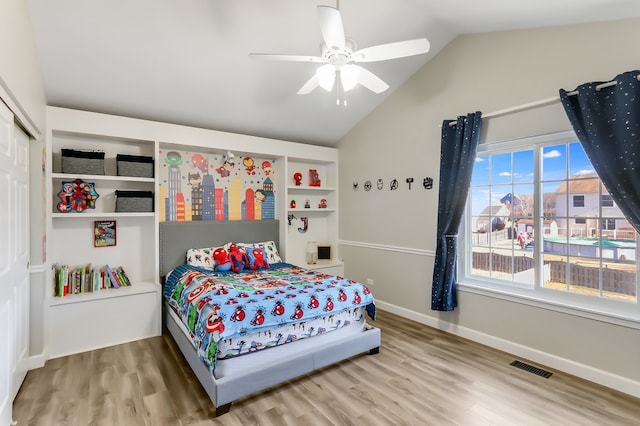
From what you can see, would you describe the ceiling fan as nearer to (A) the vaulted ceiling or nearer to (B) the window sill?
(A) the vaulted ceiling

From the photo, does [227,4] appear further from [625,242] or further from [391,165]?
[625,242]

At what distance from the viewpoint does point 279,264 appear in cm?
410

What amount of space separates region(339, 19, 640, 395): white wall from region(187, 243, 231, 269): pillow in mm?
1966

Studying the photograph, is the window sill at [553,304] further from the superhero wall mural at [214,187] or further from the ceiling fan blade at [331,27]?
the superhero wall mural at [214,187]

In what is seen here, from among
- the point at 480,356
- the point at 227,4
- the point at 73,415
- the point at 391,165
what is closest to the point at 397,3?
the point at 227,4

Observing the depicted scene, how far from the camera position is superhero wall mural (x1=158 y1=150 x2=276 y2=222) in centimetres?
385

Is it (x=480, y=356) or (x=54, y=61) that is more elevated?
(x=54, y=61)

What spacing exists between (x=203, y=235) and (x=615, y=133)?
4.01 m

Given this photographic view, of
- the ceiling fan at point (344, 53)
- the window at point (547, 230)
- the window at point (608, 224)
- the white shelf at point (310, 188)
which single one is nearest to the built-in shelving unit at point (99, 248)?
the white shelf at point (310, 188)

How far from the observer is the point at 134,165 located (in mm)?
3391

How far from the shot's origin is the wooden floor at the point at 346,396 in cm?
207

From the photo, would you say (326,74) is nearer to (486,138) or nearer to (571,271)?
(486,138)

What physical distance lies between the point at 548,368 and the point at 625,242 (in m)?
1.18

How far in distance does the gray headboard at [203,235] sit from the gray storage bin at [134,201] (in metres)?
0.31
